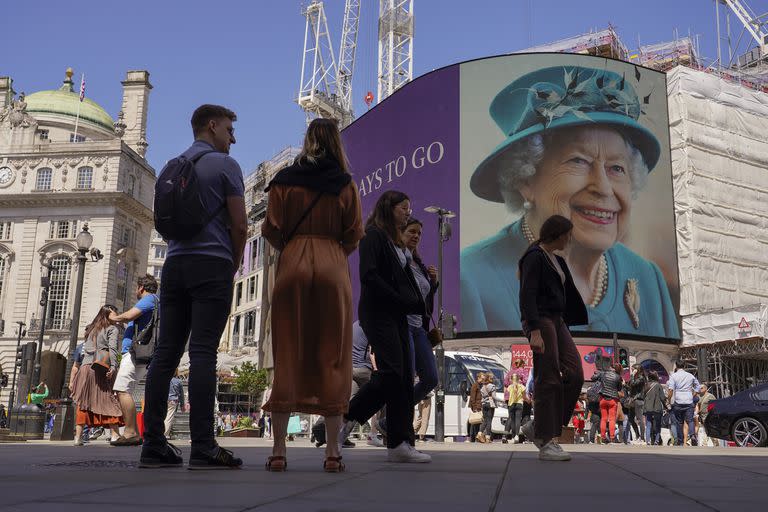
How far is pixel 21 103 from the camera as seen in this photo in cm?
5909

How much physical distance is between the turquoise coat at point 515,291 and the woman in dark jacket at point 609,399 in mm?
19952

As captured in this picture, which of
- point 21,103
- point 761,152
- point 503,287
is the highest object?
point 21,103

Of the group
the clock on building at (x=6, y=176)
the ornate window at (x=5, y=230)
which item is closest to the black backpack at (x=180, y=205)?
the ornate window at (x=5, y=230)

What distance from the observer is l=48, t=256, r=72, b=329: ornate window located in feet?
178

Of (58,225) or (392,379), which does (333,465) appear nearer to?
(392,379)

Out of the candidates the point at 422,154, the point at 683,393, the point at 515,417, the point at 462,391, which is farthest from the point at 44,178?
the point at 683,393

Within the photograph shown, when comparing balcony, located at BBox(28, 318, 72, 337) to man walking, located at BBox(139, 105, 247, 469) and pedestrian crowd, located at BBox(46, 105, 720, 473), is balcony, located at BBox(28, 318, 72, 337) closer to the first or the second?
pedestrian crowd, located at BBox(46, 105, 720, 473)

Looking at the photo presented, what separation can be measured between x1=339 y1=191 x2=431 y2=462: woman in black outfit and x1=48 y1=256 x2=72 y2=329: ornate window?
5315cm

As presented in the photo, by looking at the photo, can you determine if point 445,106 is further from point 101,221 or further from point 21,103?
point 21,103

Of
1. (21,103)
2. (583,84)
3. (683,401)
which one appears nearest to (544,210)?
(583,84)

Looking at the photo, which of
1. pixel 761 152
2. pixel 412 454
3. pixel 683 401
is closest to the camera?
pixel 412 454

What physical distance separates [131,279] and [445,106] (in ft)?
95.6

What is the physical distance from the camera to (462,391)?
22.5m

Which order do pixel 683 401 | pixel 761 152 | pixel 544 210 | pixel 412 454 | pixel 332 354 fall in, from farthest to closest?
pixel 761 152 → pixel 544 210 → pixel 683 401 → pixel 412 454 → pixel 332 354
